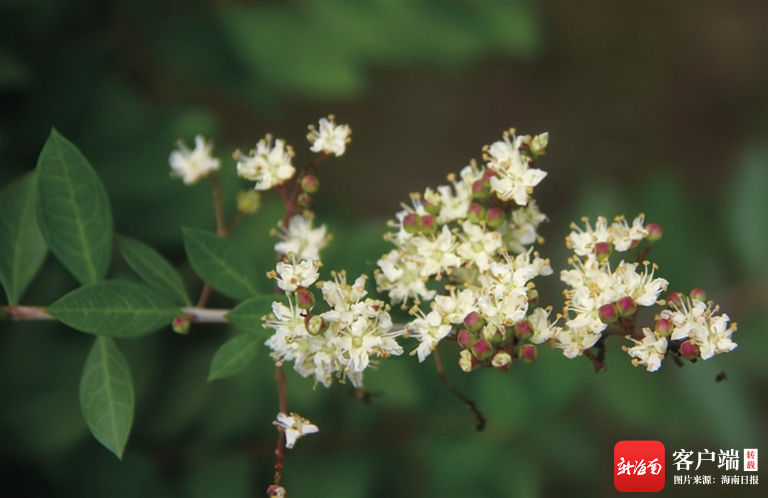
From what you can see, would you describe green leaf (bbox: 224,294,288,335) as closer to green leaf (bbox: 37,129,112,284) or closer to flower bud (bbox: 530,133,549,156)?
green leaf (bbox: 37,129,112,284)

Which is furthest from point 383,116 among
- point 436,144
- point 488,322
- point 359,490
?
point 488,322

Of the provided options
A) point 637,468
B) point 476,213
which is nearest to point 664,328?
point 476,213

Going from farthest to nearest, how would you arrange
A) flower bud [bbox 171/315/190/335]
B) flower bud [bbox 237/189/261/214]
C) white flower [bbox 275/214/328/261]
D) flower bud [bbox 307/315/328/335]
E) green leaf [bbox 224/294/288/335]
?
flower bud [bbox 237/189/261/214] < white flower [bbox 275/214/328/261] < flower bud [bbox 171/315/190/335] < green leaf [bbox 224/294/288/335] < flower bud [bbox 307/315/328/335]

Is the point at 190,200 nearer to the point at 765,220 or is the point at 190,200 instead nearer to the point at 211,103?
the point at 211,103

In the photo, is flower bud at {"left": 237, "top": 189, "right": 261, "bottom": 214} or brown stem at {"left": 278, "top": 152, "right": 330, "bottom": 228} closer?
brown stem at {"left": 278, "top": 152, "right": 330, "bottom": 228}

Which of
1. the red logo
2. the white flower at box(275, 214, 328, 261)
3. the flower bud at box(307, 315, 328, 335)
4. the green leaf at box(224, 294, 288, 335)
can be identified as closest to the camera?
the flower bud at box(307, 315, 328, 335)

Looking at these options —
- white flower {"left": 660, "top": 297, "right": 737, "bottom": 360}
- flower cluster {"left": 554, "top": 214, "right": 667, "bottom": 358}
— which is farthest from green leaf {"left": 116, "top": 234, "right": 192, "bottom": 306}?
white flower {"left": 660, "top": 297, "right": 737, "bottom": 360}

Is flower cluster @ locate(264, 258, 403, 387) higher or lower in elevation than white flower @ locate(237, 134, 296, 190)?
lower
